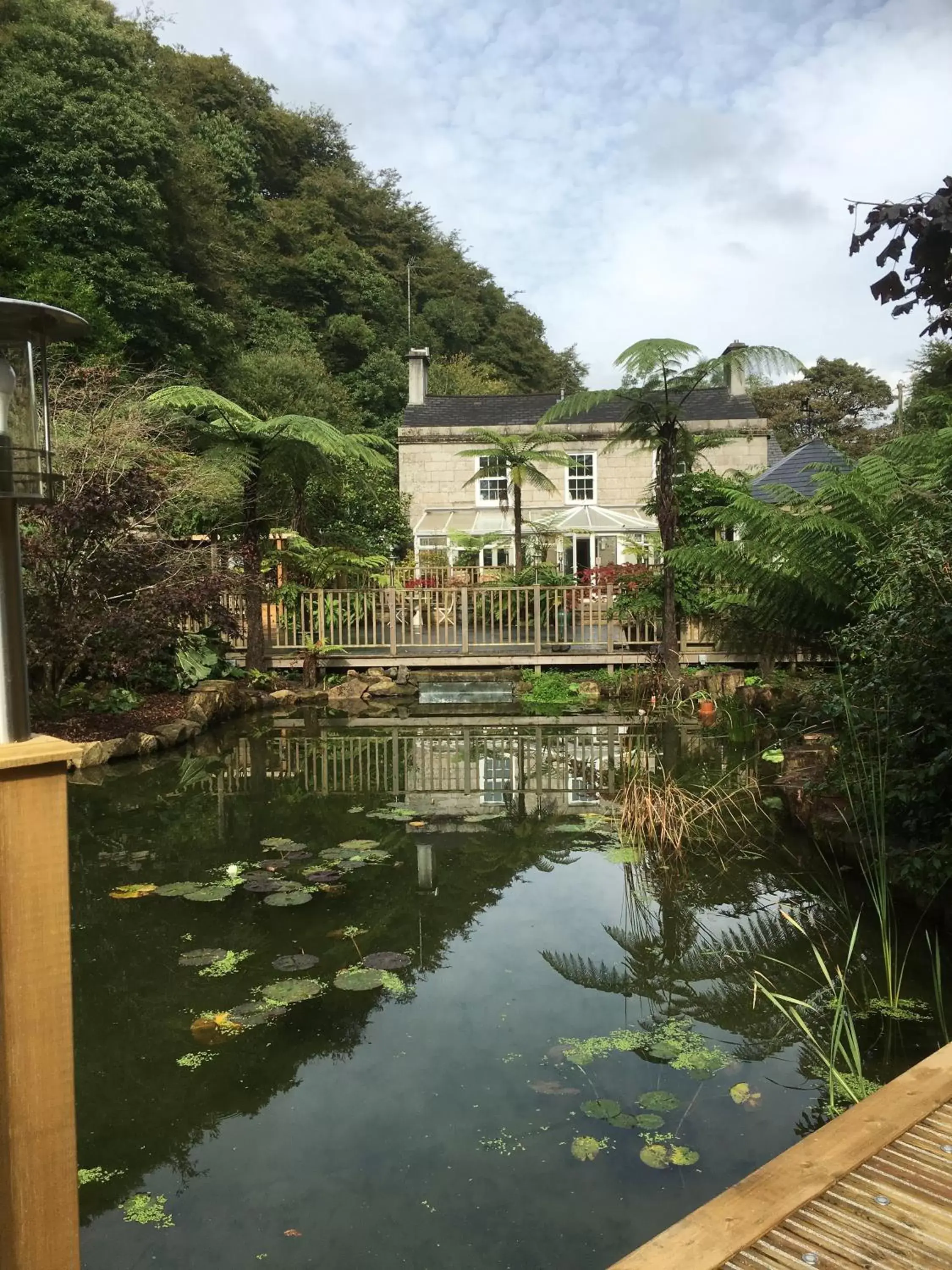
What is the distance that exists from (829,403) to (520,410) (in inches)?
633

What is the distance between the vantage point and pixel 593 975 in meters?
3.71

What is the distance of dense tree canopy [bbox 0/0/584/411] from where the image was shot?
17.9m

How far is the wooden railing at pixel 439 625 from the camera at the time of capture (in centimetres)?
1254

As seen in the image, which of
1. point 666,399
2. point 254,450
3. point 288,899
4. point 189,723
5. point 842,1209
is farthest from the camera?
point 254,450

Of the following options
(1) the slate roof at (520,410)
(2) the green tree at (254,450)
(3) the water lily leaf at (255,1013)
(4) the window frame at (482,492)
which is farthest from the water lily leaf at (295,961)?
(1) the slate roof at (520,410)

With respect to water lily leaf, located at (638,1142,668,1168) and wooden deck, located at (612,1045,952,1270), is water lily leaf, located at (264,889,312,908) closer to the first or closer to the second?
water lily leaf, located at (638,1142,668,1168)

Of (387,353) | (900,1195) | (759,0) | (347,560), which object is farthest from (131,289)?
(900,1195)

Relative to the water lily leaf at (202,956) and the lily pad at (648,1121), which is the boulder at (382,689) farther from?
the lily pad at (648,1121)

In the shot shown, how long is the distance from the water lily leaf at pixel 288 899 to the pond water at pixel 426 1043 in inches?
0.9

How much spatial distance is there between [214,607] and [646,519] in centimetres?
1286

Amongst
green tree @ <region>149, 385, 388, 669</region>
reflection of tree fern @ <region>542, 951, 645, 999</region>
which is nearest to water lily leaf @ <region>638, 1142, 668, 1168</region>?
reflection of tree fern @ <region>542, 951, 645, 999</region>

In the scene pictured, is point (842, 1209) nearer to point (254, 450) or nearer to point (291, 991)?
point (291, 991)

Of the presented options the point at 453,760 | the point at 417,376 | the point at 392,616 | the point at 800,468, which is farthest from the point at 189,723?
the point at 417,376

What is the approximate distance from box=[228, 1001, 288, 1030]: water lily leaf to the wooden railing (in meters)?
9.12
